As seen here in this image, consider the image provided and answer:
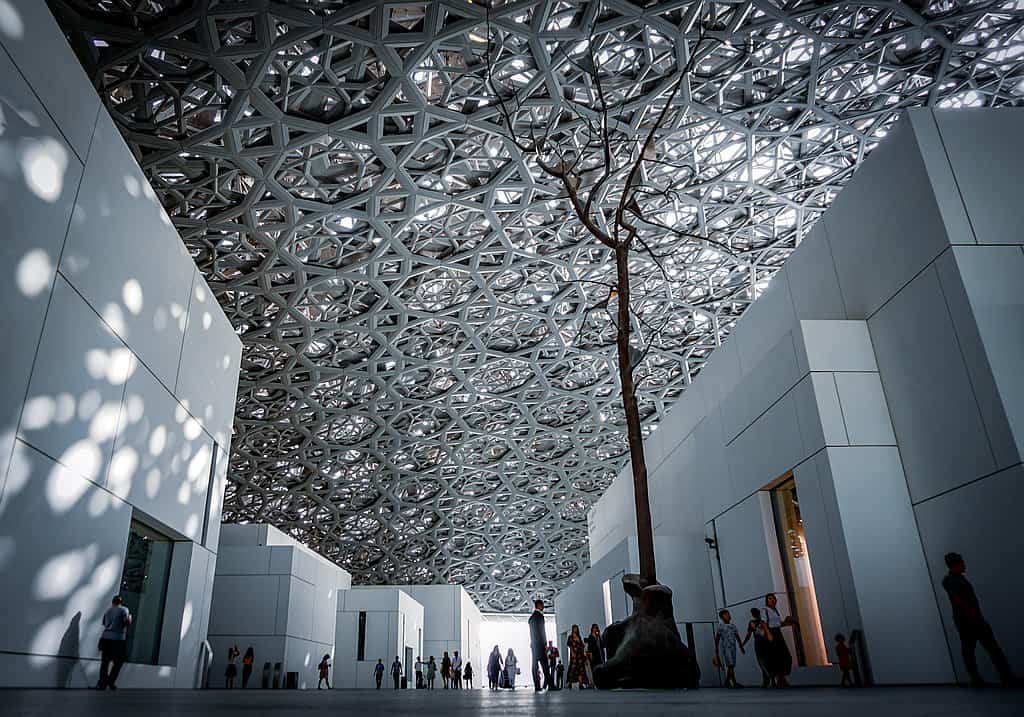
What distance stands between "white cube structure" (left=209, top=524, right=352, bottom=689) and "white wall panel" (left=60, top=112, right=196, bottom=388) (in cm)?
1250

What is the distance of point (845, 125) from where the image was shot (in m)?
22.1

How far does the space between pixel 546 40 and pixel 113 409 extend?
46.4ft

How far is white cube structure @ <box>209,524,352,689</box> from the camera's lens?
2197 centimetres

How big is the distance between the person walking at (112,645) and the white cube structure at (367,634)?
19.8 metres

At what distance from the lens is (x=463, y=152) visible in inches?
867

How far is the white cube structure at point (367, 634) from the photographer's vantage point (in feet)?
91.1

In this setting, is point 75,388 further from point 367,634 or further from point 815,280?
point 367,634

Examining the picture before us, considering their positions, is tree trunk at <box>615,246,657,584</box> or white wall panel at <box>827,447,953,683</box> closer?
tree trunk at <box>615,246,657,584</box>

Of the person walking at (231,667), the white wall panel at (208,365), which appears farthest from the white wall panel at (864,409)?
the person walking at (231,667)

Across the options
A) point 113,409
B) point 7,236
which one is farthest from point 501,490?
point 7,236

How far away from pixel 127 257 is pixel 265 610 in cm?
1584

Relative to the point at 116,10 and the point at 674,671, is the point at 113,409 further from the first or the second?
the point at 116,10

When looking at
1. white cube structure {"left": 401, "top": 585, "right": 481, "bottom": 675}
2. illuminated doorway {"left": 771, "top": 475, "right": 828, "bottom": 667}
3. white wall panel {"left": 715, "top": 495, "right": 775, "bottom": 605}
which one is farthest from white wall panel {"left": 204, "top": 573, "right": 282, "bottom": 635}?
white cube structure {"left": 401, "top": 585, "right": 481, "bottom": 675}

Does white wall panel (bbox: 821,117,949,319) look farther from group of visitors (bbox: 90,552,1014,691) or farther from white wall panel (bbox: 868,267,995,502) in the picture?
group of visitors (bbox: 90,552,1014,691)
